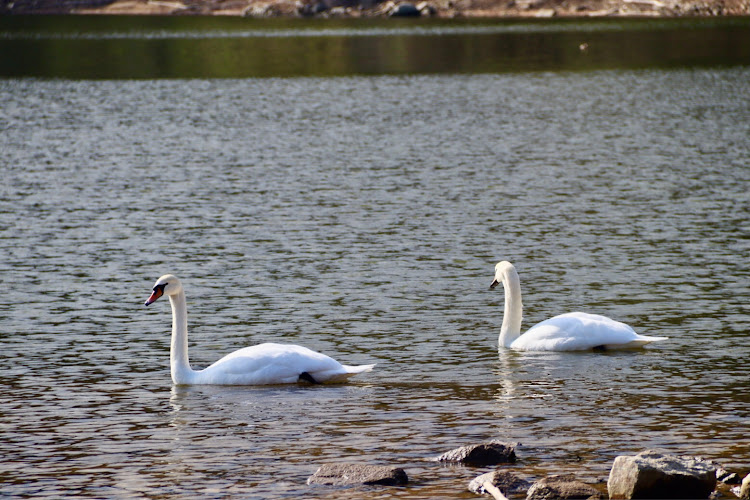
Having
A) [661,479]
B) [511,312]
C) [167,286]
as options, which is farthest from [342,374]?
[661,479]

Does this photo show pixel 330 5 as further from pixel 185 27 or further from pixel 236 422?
pixel 236 422

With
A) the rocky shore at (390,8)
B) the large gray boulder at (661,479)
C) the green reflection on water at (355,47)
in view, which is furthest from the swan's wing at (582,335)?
the rocky shore at (390,8)

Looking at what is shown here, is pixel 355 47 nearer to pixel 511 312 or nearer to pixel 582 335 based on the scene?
pixel 511 312

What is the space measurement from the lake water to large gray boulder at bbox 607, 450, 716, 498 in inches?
29.7

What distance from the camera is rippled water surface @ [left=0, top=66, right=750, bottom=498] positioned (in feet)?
41.3

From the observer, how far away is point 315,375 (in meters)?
15.2

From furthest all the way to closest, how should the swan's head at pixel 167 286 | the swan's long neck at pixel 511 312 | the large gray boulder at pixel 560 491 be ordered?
the swan's long neck at pixel 511 312 → the swan's head at pixel 167 286 → the large gray boulder at pixel 560 491

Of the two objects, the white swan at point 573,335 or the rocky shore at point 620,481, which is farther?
the white swan at point 573,335

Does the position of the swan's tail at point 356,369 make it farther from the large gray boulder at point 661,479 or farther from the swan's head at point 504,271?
the large gray boulder at point 661,479

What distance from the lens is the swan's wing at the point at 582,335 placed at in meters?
16.7

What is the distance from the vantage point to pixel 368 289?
21312mm

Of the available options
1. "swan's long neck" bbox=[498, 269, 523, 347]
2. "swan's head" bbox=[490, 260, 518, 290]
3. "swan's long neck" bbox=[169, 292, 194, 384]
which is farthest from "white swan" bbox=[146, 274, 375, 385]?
"swan's head" bbox=[490, 260, 518, 290]

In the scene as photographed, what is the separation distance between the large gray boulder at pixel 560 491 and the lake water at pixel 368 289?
1.87ft

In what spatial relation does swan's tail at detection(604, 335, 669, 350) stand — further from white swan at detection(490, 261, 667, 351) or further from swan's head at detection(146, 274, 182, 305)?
swan's head at detection(146, 274, 182, 305)
